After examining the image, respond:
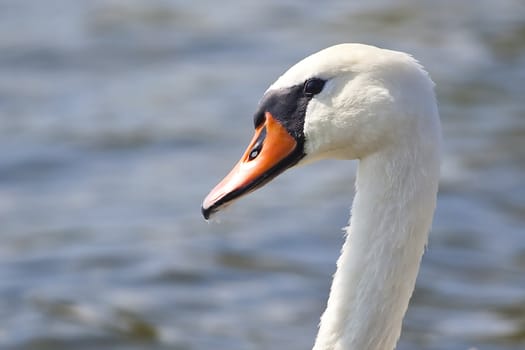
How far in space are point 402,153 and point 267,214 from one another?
5829 mm

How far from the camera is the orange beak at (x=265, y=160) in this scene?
5402 millimetres

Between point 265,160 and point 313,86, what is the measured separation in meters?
0.38

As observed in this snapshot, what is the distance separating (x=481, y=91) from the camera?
43.5 ft

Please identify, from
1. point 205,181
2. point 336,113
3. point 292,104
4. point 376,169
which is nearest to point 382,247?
point 376,169

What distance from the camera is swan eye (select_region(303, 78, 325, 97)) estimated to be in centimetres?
528

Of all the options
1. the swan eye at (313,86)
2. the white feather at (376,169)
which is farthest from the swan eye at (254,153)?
the swan eye at (313,86)

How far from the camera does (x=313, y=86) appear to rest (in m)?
5.29

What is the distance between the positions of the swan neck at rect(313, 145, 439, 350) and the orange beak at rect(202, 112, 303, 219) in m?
0.31

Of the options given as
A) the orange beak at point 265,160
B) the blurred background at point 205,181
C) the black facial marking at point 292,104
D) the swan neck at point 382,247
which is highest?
the blurred background at point 205,181

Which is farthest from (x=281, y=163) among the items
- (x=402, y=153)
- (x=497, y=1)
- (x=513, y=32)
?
(x=497, y=1)

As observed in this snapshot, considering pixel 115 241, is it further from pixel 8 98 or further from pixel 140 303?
pixel 8 98

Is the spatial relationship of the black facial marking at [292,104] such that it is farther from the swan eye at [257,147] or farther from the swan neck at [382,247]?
the swan neck at [382,247]

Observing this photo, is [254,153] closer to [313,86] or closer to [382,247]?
[313,86]

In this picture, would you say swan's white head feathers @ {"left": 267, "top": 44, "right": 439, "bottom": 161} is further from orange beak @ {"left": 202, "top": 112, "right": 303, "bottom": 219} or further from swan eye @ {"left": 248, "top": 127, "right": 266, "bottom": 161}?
swan eye @ {"left": 248, "top": 127, "right": 266, "bottom": 161}
